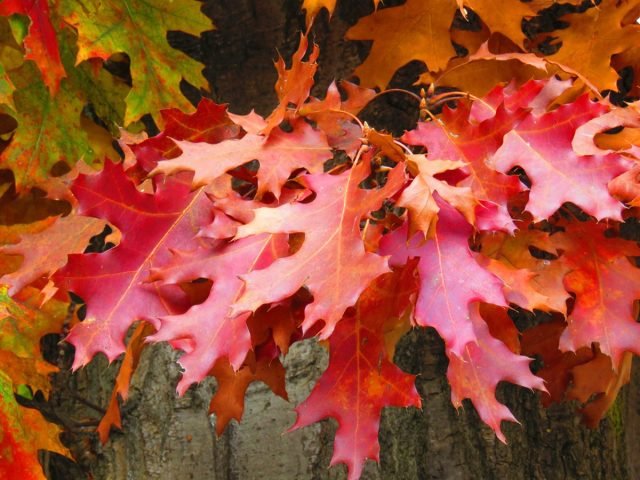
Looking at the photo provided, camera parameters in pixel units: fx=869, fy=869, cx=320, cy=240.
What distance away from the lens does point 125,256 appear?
0.98 m

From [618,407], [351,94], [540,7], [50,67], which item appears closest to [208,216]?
[351,94]

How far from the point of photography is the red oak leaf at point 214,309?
879 mm

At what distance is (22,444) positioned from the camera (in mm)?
1292

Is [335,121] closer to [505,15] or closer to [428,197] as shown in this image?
A: [428,197]

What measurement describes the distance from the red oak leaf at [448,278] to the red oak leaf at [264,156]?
14 cm

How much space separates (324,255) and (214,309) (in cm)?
14

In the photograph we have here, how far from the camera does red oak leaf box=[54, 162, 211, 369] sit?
3.11ft

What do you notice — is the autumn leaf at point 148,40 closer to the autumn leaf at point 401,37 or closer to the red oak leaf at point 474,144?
the autumn leaf at point 401,37

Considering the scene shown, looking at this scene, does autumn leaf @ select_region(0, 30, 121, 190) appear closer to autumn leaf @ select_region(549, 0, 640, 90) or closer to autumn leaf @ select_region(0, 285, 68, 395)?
autumn leaf @ select_region(0, 285, 68, 395)

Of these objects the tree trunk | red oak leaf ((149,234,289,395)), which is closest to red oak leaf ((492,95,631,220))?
red oak leaf ((149,234,289,395))

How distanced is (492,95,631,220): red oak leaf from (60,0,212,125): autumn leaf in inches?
25.2

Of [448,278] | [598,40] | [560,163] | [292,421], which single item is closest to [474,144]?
[560,163]

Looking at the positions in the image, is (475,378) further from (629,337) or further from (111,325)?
(111,325)

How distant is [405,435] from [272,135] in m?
0.63
